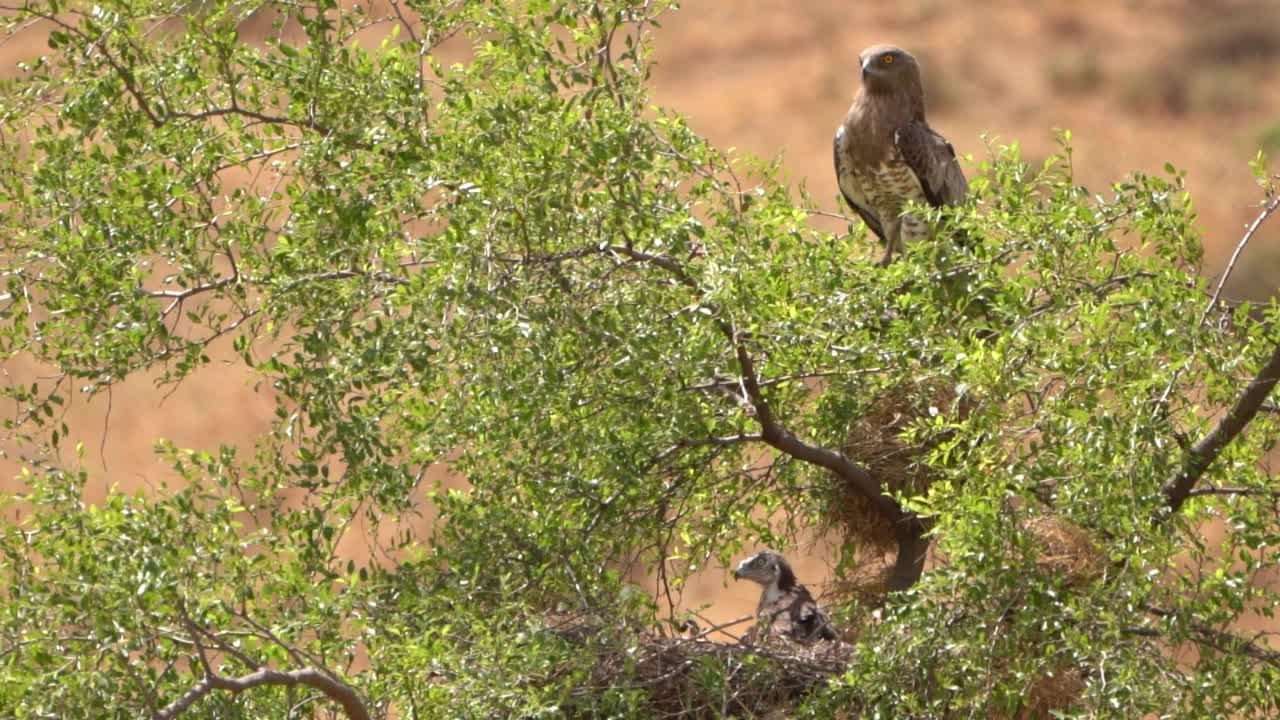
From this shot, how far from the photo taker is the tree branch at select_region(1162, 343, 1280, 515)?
11.0ft

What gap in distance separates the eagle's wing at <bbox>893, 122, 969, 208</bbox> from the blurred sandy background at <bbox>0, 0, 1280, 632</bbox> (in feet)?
58.2

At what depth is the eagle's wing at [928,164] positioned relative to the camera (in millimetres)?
6488

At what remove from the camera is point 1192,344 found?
10.5ft

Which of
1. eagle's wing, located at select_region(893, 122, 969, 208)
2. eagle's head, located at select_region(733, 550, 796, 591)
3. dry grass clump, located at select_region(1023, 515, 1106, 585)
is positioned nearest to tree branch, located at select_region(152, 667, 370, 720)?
dry grass clump, located at select_region(1023, 515, 1106, 585)

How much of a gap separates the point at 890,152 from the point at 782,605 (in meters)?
1.96

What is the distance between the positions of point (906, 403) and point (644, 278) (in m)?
1.05

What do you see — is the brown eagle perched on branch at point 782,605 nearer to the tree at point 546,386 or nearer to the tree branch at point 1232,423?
the tree at point 546,386

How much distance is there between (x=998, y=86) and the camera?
27641mm

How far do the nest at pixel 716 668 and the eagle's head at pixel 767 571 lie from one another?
104 centimetres

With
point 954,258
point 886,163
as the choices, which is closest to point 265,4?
point 954,258

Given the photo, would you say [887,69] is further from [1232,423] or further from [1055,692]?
[1232,423]

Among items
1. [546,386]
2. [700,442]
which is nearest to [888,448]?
[700,442]

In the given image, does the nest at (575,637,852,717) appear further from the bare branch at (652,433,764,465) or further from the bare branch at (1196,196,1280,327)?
the bare branch at (1196,196,1280,327)

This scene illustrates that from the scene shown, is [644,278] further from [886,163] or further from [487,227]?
[886,163]
